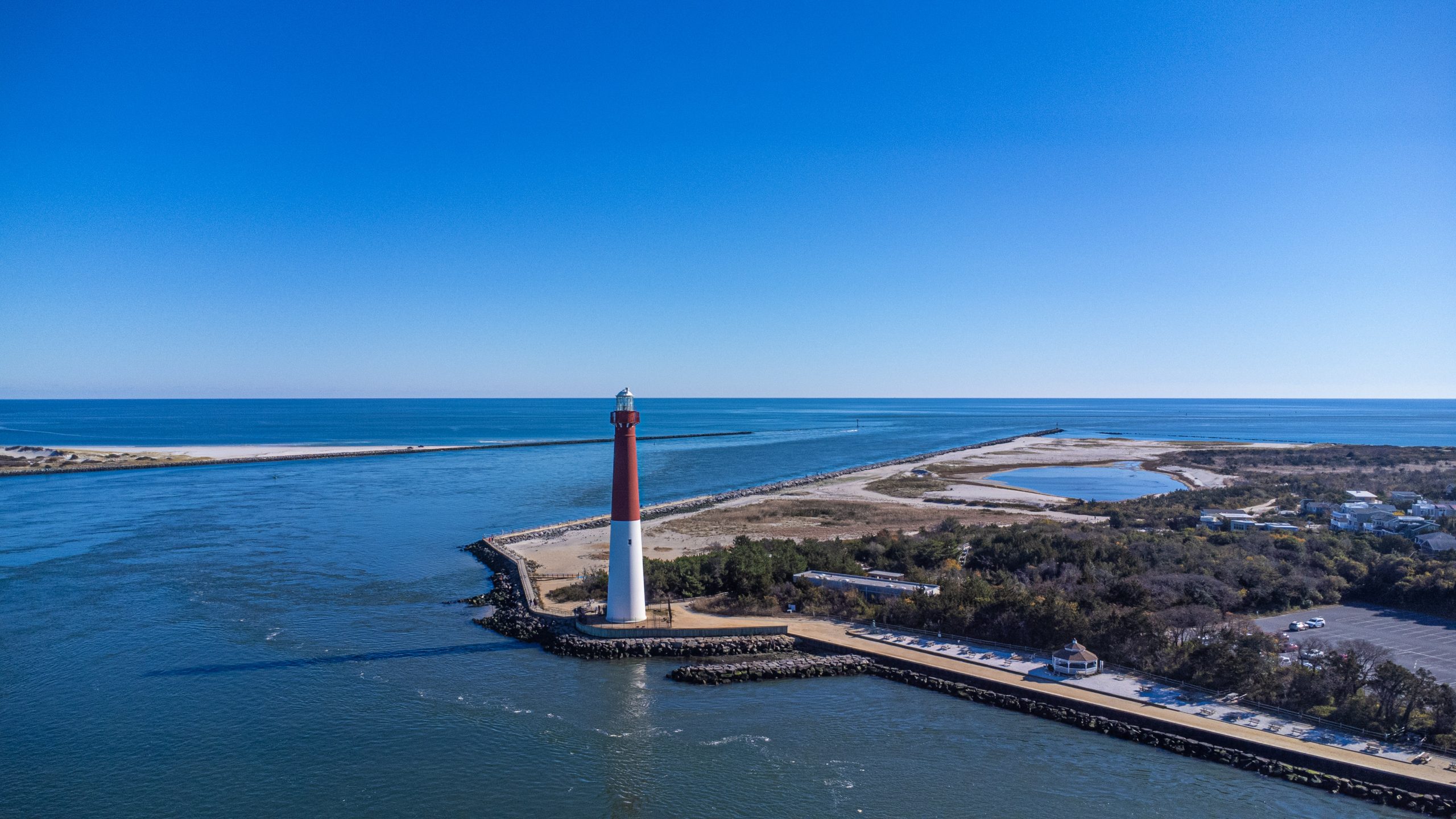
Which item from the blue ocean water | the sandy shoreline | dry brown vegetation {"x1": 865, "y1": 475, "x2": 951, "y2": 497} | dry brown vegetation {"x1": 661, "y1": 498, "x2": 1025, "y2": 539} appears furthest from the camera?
dry brown vegetation {"x1": 865, "y1": 475, "x2": 951, "y2": 497}

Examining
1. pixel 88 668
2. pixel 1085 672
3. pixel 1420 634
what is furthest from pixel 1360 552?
pixel 88 668

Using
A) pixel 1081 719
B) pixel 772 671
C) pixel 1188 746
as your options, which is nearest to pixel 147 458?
pixel 772 671

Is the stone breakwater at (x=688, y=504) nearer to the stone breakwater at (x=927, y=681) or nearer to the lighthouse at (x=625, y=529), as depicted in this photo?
the stone breakwater at (x=927, y=681)

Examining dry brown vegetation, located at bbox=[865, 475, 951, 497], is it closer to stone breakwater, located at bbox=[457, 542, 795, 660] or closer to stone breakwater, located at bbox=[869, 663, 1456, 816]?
stone breakwater, located at bbox=[457, 542, 795, 660]

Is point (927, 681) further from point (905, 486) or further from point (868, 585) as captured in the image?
point (905, 486)

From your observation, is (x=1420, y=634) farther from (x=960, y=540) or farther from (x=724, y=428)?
(x=724, y=428)

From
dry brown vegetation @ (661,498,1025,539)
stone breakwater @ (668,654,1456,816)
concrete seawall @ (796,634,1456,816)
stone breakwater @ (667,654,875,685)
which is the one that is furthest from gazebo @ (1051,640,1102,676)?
dry brown vegetation @ (661,498,1025,539)

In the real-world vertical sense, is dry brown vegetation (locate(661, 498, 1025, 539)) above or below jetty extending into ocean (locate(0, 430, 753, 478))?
below
